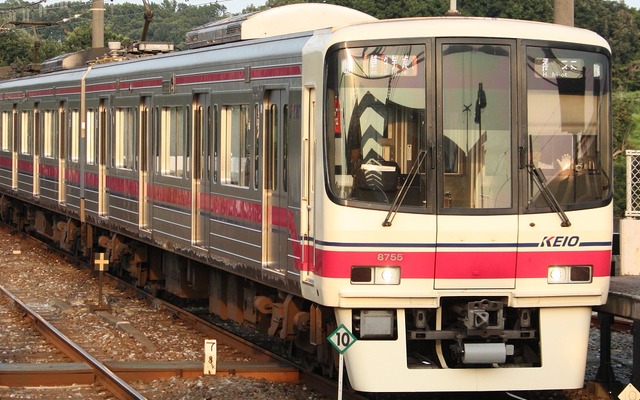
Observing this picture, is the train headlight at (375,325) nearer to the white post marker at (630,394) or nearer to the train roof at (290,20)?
the white post marker at (630,394)

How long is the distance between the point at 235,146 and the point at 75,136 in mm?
8117

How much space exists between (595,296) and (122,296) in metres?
8.82

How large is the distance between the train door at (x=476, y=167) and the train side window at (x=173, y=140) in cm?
464

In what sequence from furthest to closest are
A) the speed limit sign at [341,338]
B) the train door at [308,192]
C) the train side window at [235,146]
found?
the train side window at [235,146]
the train door at [308,192]
the speed limit sign at [341,338]

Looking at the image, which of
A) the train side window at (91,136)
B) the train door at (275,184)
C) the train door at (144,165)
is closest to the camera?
the train door at (275,184)

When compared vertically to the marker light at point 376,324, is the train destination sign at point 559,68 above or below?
above

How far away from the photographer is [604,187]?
934 centimetres

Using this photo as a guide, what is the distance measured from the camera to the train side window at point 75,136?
18.9 m

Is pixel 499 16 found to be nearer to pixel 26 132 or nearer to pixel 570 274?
pixel 26 132

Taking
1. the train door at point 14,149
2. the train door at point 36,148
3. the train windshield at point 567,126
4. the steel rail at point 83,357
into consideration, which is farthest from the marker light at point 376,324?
the train door at point 14,149

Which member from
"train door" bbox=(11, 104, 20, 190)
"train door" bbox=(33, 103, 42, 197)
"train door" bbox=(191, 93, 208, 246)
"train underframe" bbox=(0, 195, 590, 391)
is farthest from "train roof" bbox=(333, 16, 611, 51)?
"train door" bbox=(11, 104, 20, 190)

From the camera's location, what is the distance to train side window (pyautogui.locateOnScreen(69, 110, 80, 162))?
18938 millimetres

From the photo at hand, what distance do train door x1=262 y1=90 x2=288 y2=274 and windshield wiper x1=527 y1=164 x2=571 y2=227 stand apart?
2116 millimetres

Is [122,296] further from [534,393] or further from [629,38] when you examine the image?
[629,38]
